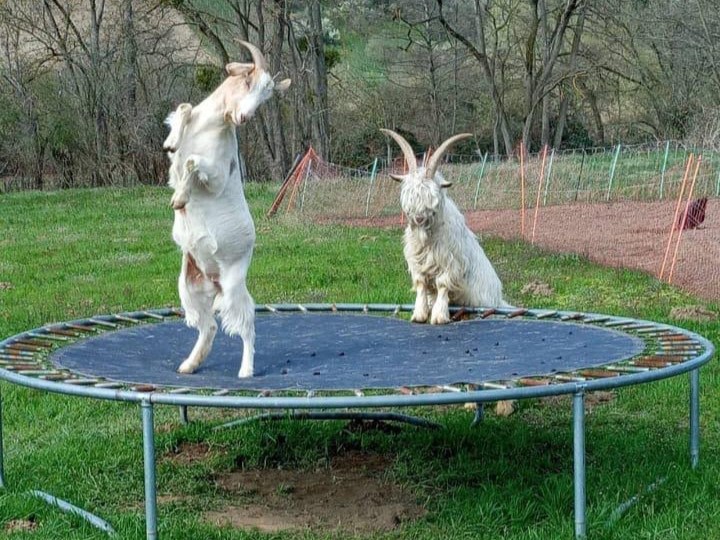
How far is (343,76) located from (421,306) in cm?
2791

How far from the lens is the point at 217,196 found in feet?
13.2

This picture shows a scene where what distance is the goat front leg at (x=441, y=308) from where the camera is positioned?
19.3 feet

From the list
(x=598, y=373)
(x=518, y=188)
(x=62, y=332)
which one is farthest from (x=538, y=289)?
(x=518, y=188)

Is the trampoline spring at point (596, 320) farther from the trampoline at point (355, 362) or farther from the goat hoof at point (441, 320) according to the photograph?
the goat hoof at point (441, 320)

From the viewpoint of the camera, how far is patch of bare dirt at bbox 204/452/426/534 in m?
4.27

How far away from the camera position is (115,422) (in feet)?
19.3

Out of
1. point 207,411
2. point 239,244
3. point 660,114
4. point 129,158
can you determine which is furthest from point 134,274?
point 660,114

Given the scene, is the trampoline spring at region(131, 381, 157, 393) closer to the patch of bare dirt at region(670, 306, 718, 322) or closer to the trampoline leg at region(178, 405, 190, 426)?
the trampoline leg at region(178, 405, 190, 426)

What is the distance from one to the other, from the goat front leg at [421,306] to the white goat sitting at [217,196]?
6.03 feet

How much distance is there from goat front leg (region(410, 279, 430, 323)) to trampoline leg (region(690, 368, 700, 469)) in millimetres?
1713

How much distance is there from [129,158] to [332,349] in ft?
70.0

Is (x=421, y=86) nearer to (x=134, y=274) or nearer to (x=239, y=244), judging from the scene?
(x=134, y=274)

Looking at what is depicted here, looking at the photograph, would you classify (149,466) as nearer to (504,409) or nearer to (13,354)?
(13,354)

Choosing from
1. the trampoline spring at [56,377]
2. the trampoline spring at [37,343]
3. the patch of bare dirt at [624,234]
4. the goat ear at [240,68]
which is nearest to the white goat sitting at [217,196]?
the goat ear at [240,68]
